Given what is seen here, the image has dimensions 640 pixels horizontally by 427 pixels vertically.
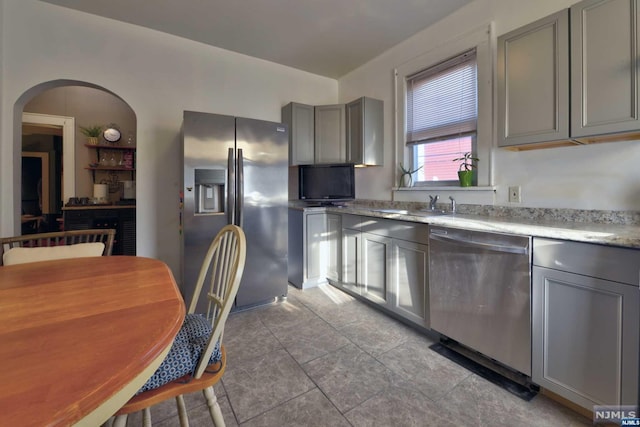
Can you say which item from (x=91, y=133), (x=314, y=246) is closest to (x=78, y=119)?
(x=91, y=133)

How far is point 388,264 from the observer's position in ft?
7.72

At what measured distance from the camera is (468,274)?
1738 millimetres

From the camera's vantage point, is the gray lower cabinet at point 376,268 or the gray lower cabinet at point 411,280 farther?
the gray lower cabinet at point 376,268

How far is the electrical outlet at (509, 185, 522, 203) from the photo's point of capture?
208 cm

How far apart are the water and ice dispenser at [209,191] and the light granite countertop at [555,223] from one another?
4.19ft

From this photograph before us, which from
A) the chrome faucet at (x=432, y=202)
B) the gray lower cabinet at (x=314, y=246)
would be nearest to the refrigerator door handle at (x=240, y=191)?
the gray lower cabinet at (x=314, y=246)

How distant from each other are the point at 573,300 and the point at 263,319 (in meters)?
2.11

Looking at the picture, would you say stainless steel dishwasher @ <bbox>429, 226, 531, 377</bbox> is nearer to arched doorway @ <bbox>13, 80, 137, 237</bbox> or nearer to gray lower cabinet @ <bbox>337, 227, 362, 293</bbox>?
gray lower cabinet @ <bbox>337, 227, 362, 293</bbox>

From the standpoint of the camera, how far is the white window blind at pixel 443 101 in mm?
2445

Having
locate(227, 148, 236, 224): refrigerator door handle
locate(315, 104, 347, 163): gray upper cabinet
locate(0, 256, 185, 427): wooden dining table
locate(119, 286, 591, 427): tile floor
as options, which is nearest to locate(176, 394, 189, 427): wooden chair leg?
locate(119, 286, 591, 427): tile floor

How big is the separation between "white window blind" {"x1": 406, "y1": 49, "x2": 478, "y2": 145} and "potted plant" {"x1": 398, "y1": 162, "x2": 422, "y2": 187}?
28 centimetres

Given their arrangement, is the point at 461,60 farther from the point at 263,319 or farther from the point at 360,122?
the point at 263,319

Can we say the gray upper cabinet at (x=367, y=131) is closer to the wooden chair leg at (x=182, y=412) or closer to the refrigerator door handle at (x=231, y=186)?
the refrigerator door handle at (x=231, y=186)

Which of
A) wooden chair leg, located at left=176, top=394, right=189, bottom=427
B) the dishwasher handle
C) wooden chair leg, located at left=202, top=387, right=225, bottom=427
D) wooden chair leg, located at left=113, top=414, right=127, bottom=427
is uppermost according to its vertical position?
the dishwasher handle
